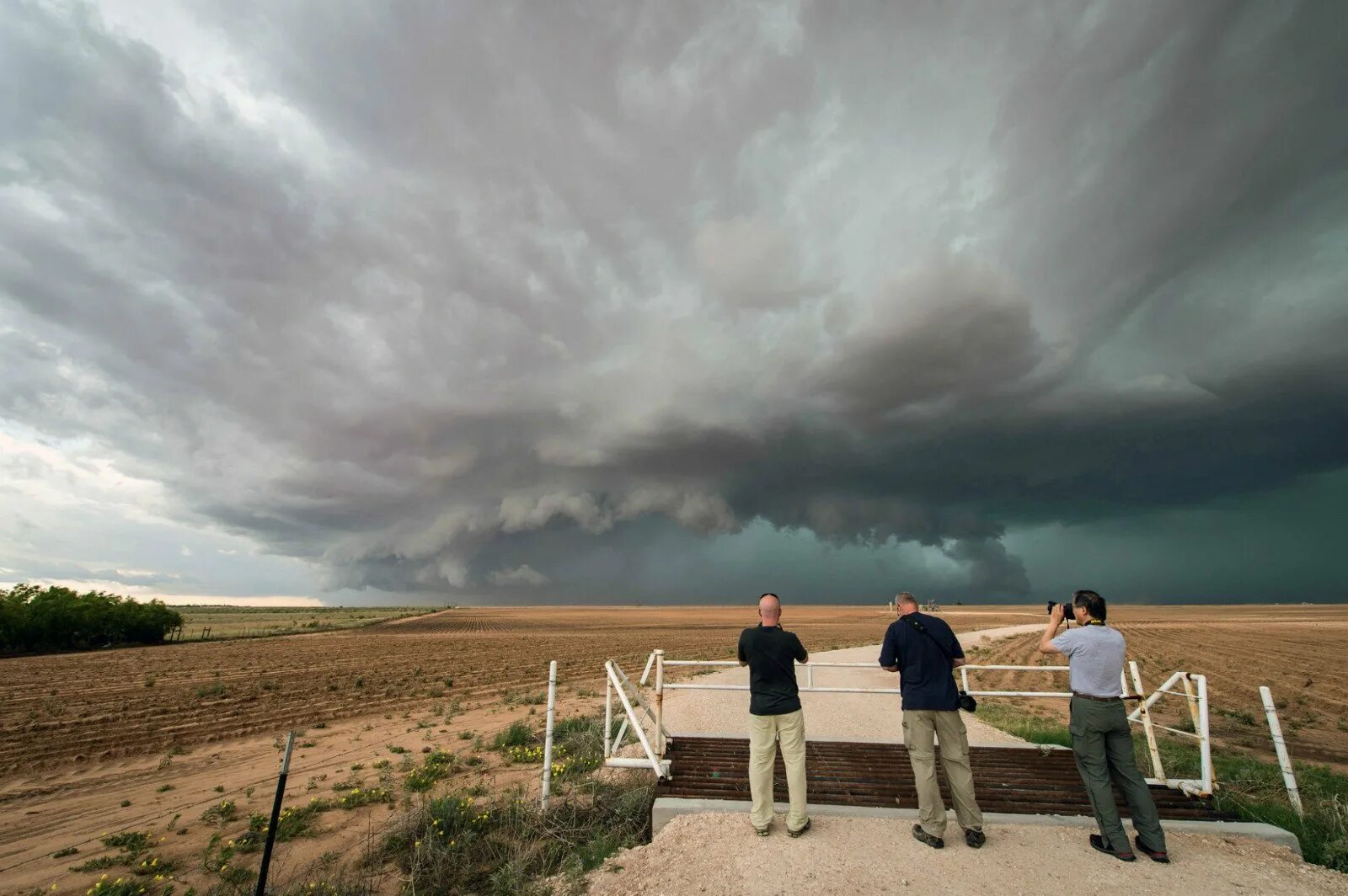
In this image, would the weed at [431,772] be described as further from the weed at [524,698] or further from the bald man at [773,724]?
the bald man at [773,724]

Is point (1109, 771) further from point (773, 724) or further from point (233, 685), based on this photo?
point (233, 685)

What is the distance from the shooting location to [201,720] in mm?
17500

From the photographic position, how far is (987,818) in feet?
22.4

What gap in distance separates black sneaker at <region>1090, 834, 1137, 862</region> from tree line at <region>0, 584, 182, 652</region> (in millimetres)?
62800

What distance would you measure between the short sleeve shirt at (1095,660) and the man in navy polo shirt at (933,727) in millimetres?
1097

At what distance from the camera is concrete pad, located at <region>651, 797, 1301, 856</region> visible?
6.47 metres

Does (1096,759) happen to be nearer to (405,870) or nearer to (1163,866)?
(1163,866)

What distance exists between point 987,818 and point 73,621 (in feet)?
213

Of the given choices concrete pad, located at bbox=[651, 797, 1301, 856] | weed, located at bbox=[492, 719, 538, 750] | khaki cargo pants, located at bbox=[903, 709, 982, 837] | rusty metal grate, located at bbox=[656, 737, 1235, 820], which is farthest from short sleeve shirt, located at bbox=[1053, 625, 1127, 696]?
weed, located at bbox=[492, 719, 538, 750]

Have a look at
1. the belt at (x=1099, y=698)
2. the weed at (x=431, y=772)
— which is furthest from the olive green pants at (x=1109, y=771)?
the weed at (x=431, y=772)

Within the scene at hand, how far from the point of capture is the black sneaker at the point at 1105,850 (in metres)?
5.93

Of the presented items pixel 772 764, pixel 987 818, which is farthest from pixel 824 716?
pixel 772 764

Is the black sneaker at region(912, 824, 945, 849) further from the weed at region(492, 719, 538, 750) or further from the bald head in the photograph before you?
the weed at region(492, 719, 538, 750)

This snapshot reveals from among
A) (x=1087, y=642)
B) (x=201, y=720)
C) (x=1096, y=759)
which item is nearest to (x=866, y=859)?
(x=1096, y=759)
